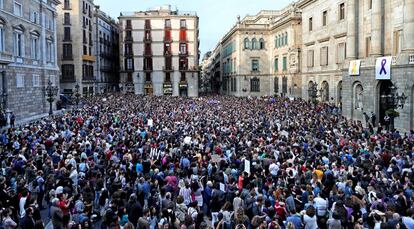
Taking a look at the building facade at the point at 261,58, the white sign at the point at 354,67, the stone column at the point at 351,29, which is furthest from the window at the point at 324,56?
the building facade at the point at 261,58

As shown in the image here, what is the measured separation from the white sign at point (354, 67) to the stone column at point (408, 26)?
238 inches

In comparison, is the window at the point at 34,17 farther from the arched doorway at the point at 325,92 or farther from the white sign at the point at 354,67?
the arched doorway at the point at 325,92

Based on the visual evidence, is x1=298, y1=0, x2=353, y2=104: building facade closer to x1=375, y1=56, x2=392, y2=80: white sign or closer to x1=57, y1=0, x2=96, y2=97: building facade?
x1=375, y1=56, x2=392, y2=80: white sign

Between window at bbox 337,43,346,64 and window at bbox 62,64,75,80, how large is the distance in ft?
127

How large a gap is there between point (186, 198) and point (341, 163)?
24.2 ft

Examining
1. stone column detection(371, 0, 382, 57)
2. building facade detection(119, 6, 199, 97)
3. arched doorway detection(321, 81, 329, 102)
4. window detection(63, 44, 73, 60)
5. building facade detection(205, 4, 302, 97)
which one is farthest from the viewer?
building facade detection(119, 6, 199, 97)

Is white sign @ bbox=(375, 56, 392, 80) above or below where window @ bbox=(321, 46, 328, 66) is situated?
below

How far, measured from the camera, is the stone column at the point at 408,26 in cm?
2992

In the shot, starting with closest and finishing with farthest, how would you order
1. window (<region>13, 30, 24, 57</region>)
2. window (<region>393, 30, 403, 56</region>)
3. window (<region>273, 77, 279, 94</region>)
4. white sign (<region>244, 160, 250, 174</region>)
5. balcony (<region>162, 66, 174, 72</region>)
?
white sign (<region>244, 160, 250, 174</region>) → window (<region>393, 30, 403, 56</region>) → window (<region>13, 30, 24, 57</region>) → window (<region>273, 77, 279, 94</region>) → balcony (<region>162, 66, 174, 72</region>)

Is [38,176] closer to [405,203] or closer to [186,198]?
[186,198]

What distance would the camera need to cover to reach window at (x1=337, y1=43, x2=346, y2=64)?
1704 inches

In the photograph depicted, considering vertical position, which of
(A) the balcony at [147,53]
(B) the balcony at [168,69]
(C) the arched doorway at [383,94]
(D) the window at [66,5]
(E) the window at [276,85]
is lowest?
(C) the arched doorway at [383,94]

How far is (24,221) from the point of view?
33.3ft

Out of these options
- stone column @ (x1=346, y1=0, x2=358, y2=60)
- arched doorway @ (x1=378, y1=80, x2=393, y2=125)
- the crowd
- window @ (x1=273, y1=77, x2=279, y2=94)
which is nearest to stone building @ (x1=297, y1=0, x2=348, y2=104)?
stone column @ (x1=346, y1=0, x2=358, y2=60)
